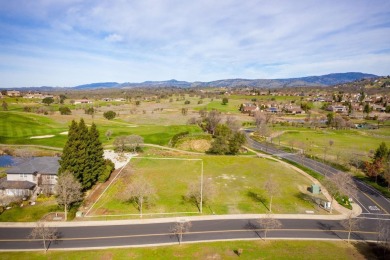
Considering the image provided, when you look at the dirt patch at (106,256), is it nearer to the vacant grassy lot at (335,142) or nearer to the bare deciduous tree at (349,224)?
the bare deciduous tree at (349,224)

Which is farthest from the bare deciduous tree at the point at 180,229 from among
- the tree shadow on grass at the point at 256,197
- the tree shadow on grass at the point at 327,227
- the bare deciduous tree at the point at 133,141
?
the bare deciduous tree at the point at 133,141

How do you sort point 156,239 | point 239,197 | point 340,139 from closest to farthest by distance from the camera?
point 156,239
point 239,197
point 340,139

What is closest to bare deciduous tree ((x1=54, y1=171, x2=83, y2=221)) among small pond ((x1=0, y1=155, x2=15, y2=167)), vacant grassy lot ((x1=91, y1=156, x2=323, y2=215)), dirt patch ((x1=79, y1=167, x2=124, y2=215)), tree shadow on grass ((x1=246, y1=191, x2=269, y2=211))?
dirt patch ((x1=79, y1=167, x2=124, y2=215))

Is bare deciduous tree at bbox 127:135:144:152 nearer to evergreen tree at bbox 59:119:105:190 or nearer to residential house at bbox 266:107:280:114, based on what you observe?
evergreen tree at bbox 59:119:105:190

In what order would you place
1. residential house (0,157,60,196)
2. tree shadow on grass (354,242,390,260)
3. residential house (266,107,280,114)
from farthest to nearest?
residential house (266,107,280,114), residential house (0,157,60,196), tree shadow on grass (354,242,390,260)

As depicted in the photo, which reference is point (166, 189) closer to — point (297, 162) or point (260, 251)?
point (260, 251)

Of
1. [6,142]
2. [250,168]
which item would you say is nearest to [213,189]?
[250,168]
